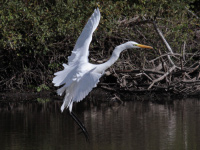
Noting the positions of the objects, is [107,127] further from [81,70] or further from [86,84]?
[86,84]

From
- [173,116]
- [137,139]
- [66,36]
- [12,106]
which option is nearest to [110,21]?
[66,36]

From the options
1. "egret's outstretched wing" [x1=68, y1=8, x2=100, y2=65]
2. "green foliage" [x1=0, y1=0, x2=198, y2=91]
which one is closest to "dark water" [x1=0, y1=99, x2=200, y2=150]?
"egret's outstretched wing" [x1=68, y1=8, x2=100, y2=65]

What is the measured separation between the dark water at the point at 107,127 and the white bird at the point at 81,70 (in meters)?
0.67

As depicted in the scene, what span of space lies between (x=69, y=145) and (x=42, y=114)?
124 inches

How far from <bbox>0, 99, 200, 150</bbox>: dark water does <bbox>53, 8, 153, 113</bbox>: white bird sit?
0.67 metres

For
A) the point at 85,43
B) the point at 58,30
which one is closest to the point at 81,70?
the point at 85,43

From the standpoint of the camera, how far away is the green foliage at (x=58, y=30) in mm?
11453

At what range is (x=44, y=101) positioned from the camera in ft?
38.0

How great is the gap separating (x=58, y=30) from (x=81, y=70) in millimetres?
4714

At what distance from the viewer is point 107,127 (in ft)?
24.8

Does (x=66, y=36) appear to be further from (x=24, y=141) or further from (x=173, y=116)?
(x=24, y=141)

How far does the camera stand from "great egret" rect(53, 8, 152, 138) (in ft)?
20.6

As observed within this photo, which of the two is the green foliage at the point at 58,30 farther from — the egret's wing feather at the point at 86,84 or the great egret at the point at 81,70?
the egret's wing feather at the point at 86,84

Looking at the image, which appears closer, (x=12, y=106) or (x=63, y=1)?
(x=12, y=106)
